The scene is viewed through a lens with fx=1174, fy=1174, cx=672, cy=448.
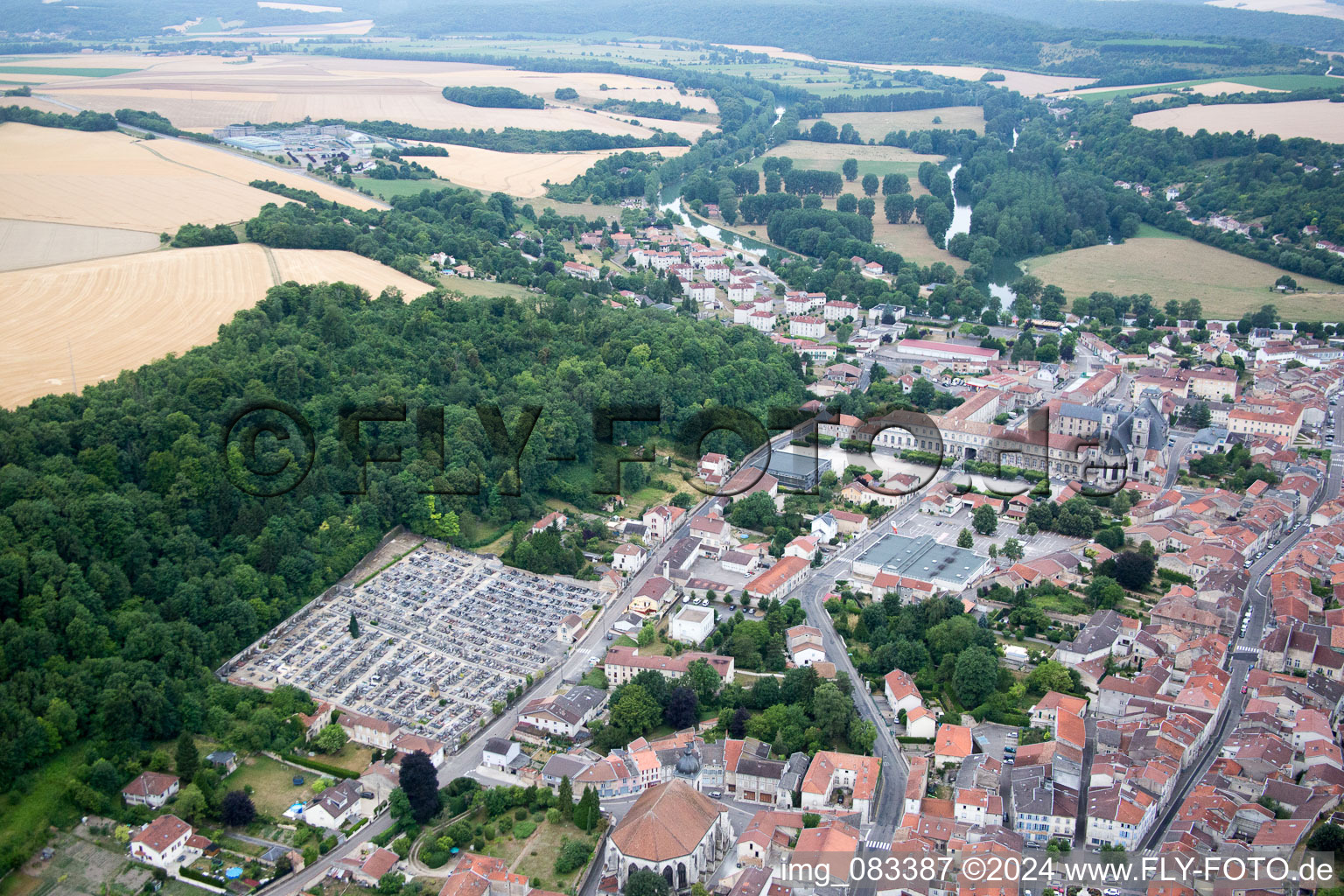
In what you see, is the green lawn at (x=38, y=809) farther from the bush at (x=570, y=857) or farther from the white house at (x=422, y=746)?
the bush at (x=570, y=857)

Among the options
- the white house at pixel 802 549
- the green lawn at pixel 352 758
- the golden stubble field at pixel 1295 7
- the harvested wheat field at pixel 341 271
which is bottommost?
the green lawn at pixel 352 758

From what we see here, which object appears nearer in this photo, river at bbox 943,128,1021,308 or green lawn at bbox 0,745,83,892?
green lawn at bbox 0,745,83,892

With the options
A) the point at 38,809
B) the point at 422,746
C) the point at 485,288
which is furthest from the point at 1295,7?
the point at 38,809

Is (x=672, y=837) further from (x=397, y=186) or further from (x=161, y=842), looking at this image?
(x=397, y=186)

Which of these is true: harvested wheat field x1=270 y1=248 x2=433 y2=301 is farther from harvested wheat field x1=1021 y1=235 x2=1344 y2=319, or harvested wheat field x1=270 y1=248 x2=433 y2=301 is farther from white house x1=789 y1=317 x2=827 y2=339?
harvested wheat field x1=1021 y1=235 x2=1344 y2=319

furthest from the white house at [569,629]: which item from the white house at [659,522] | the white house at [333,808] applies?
the white house at [333,808]

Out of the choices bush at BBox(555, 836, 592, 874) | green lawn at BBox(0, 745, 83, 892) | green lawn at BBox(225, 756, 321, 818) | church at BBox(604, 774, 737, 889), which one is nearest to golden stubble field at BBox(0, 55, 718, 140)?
green lawn at BBox(0, 745, 83, 892)
